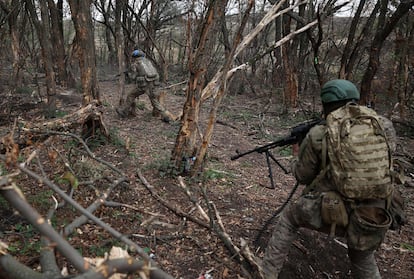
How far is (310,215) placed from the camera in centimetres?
269

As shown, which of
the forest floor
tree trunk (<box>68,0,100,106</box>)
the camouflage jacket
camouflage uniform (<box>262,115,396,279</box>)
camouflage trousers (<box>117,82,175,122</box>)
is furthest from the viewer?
camouflage trousers (<box>117,82,175,122</box>)

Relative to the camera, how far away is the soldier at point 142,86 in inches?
335

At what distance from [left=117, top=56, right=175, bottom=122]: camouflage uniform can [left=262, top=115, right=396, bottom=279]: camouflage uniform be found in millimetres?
6088

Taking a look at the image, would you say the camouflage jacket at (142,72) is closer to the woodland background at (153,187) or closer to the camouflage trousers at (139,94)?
the camouflage trousers at (139,94)

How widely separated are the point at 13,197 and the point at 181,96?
12.8 m

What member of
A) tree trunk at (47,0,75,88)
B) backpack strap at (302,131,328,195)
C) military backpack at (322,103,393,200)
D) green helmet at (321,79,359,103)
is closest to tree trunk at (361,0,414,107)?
green helmet at (321,79,359,103)

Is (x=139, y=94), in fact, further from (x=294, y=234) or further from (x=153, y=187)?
(x=294, y=234)

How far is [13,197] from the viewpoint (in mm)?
1338

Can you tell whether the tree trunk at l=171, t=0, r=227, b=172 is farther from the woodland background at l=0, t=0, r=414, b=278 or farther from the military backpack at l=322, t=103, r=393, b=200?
the military backpack at l=322, t=103, r=393, b=200

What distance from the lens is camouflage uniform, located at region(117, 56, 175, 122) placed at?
28.0 feet

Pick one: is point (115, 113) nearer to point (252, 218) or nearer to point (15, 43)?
point (15, 43)

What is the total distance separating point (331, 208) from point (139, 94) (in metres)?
6.94

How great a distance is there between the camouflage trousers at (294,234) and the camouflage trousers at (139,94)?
19.9 feet

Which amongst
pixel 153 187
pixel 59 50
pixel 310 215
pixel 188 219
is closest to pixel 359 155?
pixel 310 215
